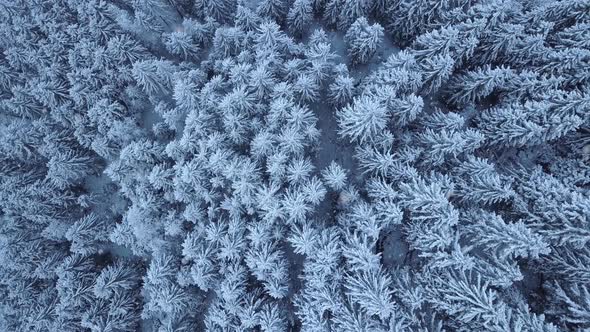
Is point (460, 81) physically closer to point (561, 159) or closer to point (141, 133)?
point (561, 159)

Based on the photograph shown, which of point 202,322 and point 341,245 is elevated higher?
point 341,245

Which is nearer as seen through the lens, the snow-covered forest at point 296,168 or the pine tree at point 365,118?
the snow-covered forest at point 296,168

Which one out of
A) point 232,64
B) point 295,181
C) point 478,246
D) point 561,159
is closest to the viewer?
point 478,246

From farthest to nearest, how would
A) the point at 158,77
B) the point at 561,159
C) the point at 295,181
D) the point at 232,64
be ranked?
1. the point at 158,77
2. the point at 232,64
3. the point at 561,159
4. the point at 295,181

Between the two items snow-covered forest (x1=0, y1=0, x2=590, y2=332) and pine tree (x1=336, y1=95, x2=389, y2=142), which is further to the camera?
pine tree (x1=336, y1=95, x2=389, y2=142)

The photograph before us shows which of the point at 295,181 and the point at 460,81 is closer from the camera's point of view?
the point at 295,181

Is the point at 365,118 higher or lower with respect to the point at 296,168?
higher

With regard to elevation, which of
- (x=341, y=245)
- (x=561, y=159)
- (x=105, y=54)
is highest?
(x=561, y=159)

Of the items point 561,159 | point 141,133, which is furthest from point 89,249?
point 561,159
